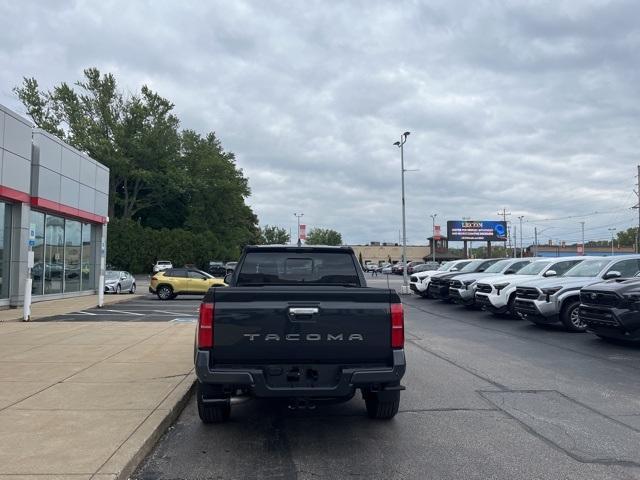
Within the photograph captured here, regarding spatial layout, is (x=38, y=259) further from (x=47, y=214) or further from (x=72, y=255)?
(x=72, y=255)

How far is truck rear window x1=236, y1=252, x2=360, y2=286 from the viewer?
23.0 ft

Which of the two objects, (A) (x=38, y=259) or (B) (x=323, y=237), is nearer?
(A) (x=38, y=259)

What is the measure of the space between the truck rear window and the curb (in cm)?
155

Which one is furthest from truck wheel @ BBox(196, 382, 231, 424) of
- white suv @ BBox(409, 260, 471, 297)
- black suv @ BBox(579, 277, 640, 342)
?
white suv @ BBox(409, 260, 471, 297)

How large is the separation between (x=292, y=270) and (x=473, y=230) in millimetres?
71719

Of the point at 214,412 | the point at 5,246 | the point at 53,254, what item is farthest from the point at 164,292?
the point at 214,412

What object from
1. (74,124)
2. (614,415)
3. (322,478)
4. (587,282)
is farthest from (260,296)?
(74,124)

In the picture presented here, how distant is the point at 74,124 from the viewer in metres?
57.9

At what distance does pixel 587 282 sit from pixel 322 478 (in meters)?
10.9

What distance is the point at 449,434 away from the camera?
5.73m

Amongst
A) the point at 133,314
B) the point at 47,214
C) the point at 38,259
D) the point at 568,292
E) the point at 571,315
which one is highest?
the point at 47,214

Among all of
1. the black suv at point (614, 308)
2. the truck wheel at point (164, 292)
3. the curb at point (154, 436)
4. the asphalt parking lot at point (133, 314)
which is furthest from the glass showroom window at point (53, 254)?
the black suv at point (614, 308)

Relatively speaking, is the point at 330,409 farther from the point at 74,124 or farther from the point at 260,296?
the point at 74,124

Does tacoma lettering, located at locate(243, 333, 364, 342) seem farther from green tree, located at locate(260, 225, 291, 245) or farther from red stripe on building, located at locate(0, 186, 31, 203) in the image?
green tree, located at locate(260, 225, 291, 245)
